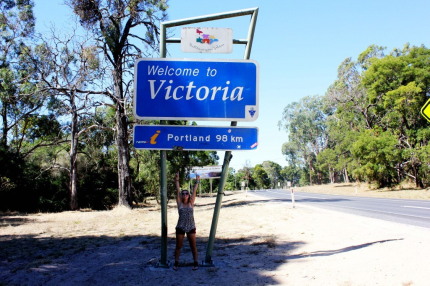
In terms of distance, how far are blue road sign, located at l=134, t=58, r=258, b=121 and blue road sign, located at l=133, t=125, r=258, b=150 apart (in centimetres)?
22

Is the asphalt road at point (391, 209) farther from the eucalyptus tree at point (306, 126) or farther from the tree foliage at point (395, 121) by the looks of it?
the eucalyptus tree at point (306, 126)

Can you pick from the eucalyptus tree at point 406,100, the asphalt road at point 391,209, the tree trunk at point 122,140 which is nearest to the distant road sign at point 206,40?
the asphalt road at point 391,209

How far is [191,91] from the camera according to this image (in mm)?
6480

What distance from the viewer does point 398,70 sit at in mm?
33500

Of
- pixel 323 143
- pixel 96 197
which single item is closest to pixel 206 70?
pixel 96 197

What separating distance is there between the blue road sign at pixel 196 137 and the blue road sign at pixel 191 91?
0.72 feet

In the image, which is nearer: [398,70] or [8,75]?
[8,75]

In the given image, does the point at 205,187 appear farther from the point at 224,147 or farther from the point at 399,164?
the point at 224,147

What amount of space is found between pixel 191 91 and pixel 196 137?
0.89m

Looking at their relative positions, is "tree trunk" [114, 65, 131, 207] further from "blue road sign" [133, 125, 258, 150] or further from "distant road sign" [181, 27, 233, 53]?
"blue road sign" [133, 125, 258, 150]

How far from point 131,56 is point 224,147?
14503 millimetres

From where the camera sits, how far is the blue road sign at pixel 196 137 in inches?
248

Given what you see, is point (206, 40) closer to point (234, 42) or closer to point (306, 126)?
point (234, 42)

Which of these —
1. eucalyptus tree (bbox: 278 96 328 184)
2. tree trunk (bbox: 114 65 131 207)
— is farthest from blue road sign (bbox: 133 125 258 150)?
eucalyptus tree (bbox: 278 96 328 184)
